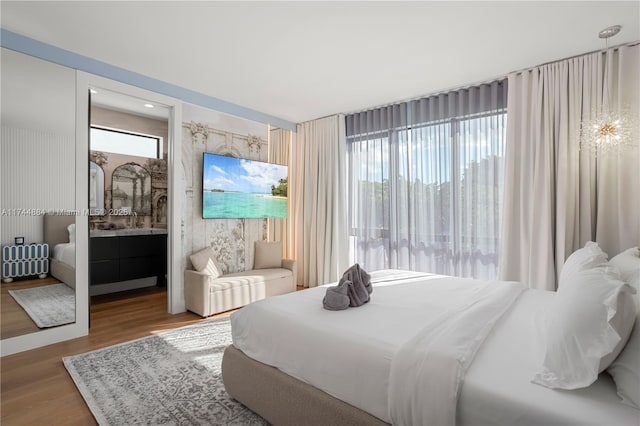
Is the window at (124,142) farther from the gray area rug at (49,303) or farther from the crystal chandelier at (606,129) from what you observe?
the crystal chandelier at (606,129)

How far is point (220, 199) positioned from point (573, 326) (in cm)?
389

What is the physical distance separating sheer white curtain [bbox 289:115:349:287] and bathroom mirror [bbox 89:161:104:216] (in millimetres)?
2887

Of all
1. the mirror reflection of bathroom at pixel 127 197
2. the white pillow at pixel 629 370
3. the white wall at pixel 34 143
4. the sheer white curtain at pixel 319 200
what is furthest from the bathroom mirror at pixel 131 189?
the white pillow at pixel 629 370

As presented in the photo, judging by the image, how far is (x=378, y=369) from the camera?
1.34 metres

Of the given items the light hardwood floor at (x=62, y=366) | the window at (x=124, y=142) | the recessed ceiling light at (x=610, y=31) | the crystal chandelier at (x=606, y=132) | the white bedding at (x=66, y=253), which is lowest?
the light hardwood floor at (x=62, y=366)

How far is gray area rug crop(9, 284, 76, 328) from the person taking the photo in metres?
2.77

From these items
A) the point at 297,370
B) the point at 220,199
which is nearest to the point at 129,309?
the point at 220,199

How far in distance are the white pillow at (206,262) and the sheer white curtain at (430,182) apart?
6.51 feet

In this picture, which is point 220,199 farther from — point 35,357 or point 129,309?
point 35,357

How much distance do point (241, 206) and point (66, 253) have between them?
80.7 inches

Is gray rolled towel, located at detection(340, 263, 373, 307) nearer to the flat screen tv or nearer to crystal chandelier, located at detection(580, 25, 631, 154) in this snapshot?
crystal chandelier, located at detection(580, 25, 631, 154)

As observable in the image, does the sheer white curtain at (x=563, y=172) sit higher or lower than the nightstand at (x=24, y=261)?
higher

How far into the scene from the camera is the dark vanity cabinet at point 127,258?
13.9 feet

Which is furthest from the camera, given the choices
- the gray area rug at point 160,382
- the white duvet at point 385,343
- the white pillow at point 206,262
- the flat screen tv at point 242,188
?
the flat screen tv at point 242,188
